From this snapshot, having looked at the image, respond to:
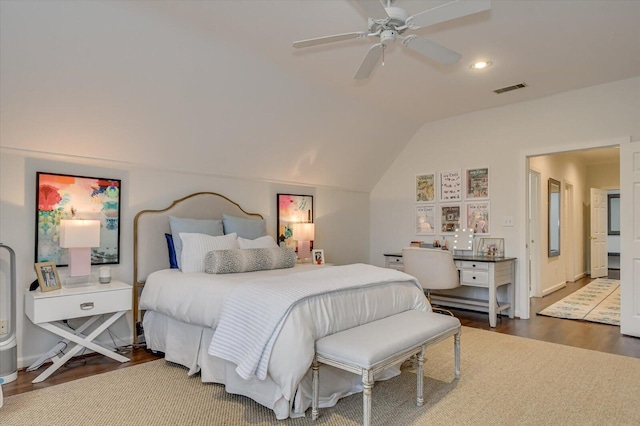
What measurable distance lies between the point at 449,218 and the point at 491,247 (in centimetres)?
68

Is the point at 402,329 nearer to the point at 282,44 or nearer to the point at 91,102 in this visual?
the point at 282,44

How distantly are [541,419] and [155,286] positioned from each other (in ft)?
9.37

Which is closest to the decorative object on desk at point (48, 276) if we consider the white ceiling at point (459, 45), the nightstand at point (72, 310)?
the nightstand at point (72, 310)

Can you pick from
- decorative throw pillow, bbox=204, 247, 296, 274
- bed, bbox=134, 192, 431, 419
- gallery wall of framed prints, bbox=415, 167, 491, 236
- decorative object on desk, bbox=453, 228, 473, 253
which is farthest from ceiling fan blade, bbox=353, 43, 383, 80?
decorative object on desk, bbox=453, 228, 473, 253

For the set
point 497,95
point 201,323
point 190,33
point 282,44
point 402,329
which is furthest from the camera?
point 497,95

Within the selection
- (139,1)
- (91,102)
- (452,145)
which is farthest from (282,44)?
(452,145)

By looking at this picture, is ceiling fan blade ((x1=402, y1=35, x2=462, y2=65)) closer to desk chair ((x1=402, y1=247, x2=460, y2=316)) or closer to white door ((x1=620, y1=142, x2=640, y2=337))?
desk chair ((x1=402, y1=247, x2=460, y2=316))

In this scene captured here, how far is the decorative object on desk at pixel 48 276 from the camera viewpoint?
9.56 feet

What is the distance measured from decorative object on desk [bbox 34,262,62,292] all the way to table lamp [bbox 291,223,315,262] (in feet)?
8.23

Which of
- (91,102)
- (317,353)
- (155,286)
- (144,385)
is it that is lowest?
(144,385)

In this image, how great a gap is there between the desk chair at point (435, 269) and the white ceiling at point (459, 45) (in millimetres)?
1785

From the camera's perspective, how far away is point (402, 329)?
245 centimetres

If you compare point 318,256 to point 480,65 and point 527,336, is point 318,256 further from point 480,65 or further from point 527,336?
point 480,65

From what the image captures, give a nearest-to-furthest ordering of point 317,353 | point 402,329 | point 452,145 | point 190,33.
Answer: point 317,353 → point 402,329 → point 190,33 → point 452,145
